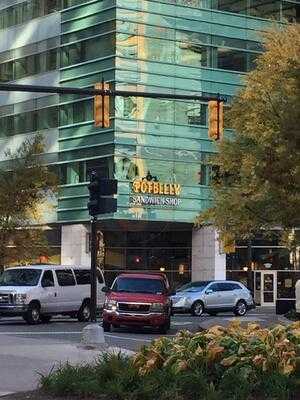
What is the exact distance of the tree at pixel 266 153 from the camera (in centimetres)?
1858

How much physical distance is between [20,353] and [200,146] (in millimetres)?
35949

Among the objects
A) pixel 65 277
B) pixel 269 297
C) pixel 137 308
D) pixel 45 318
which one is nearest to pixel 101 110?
pixel 137 308

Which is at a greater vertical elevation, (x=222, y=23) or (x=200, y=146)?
(x=222, y=23)

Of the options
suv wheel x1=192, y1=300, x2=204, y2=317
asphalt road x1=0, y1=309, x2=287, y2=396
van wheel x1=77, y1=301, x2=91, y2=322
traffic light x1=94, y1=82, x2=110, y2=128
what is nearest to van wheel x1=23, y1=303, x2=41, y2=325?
asphalt road x1=0, y1=309, x2=287, y2=396

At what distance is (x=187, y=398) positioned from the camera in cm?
844

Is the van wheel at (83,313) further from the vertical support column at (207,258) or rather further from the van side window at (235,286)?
the vertical support column at (207,258)

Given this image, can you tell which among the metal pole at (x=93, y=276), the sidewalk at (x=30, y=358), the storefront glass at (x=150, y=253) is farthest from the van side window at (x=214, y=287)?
the metal pole at (x=93, y=276)

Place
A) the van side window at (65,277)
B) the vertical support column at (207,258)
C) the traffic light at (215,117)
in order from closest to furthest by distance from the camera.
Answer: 1. the traffic light at (215,117)
2. the van side window at (65,277)
3. the vertical support column at (207,258)

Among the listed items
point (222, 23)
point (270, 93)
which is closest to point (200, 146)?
point (222, 23)

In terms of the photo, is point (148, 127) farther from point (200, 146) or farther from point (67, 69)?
point (67, 69)

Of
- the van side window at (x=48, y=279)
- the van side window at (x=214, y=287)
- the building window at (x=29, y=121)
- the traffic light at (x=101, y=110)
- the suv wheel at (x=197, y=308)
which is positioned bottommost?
the suv wheel at (x=197, y=308)

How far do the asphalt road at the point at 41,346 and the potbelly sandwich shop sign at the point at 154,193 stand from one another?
67.3 feet

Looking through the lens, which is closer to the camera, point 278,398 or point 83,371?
point 278,398

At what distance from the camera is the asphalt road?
1218cm
